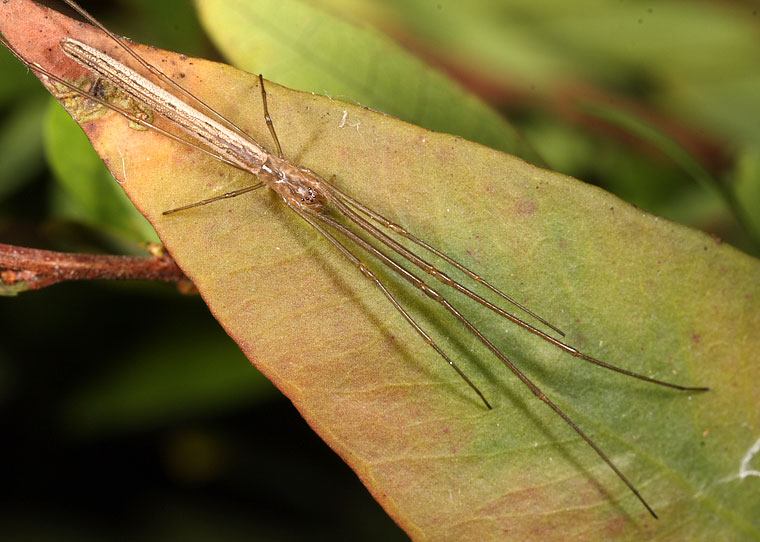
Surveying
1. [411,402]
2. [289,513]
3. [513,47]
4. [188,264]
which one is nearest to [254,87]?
[188,264]

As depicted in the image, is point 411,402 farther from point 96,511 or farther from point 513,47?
point 513,47

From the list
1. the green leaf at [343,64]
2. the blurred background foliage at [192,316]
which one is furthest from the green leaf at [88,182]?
the green leaf at [343,64]

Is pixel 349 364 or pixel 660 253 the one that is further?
pixel 660 253

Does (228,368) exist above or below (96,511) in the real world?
above

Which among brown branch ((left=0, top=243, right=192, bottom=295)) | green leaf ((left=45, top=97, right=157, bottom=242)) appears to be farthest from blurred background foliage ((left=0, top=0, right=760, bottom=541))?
brown branch ((left=0, top=243, right=192, bottom=295))

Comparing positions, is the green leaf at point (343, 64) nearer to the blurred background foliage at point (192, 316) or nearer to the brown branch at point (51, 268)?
the blurred background foliage at point (192, 316)

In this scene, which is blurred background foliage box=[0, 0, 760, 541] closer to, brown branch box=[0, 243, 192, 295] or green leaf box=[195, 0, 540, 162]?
green leaf box=[195, 0, 540, 162]
